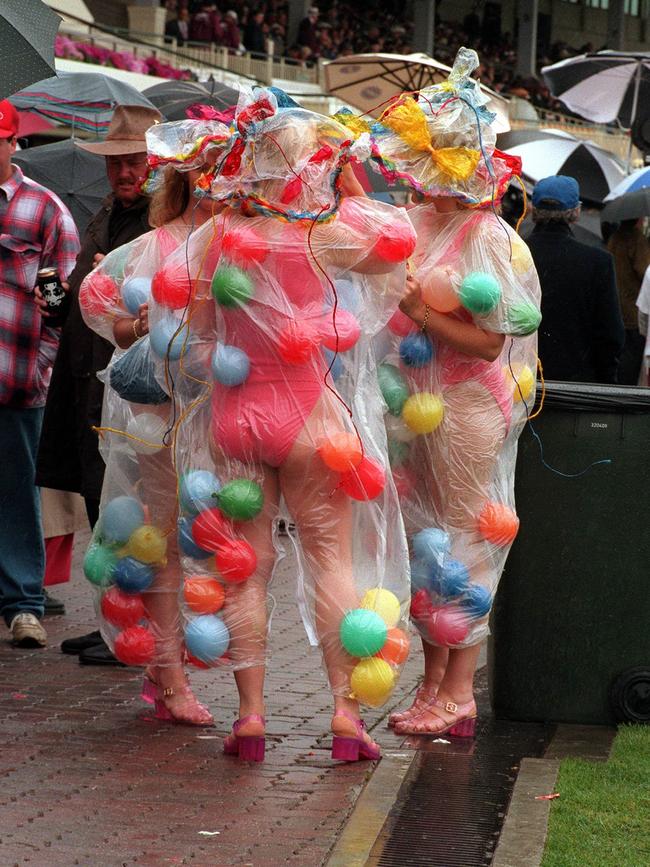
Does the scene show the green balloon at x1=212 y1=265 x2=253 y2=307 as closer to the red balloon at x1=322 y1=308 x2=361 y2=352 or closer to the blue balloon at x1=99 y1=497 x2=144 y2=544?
the red balloon at x1=322 y1=308 x2=361 y2=352

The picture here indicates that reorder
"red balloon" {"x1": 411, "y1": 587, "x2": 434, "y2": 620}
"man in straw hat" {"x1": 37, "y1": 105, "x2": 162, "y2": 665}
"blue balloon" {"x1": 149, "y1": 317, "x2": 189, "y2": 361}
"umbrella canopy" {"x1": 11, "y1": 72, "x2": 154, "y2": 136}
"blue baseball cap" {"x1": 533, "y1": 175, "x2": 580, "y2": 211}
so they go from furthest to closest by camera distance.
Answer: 1. "umbrella canopy" {"x1": 11, "y1": 72, "x2": 154, "y2": 136}
2. "blue baseball cap" {"x1": 533, "y1": 175, "x2": 580, "y2": 211}
3. "man in straw hat" {"x1": 37, "y1": 105, "x2": 162, "y2": 665}
4. "red balloon" {"x1": 411, "y1": 587, "x2": 434, "y2": 620}
5. "blue balloon" {"x1": 149, "y1": 317, "x2": 189, "y2": 361}

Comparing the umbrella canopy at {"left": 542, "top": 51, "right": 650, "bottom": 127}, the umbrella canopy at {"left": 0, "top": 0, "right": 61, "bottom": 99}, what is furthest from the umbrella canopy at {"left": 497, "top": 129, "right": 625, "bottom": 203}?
the umbrella canopy at {"left": 0, "top": 0, "right": 61, "bottom": 99}

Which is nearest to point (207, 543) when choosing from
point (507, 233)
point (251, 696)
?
point (251, 696)

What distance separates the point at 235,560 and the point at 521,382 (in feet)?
4.11

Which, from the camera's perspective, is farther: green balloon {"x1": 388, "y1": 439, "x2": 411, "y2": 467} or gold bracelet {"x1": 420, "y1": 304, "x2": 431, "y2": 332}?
green balloon {"x1": 388, "y1": 439, "x2": 411, "y2": 467}

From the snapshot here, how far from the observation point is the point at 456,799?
4734 mm

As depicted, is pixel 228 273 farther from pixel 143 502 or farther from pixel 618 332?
Answer: pixel 618 332

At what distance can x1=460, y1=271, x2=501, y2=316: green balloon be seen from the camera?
5160mm

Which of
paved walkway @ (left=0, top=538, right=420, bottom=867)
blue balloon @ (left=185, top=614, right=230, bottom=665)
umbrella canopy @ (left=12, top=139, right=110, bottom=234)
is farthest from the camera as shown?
umbrella canopy @ (left=12, top=139, right=110, bottom=234)

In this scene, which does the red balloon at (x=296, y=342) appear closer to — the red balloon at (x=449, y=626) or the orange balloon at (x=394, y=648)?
the orange balloon at (x=394, y=648)

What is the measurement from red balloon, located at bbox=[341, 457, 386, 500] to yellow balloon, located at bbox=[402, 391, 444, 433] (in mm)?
431

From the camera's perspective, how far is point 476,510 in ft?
17.8

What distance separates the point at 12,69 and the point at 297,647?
314 cm

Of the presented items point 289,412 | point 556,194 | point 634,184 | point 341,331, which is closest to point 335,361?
point 341,331
